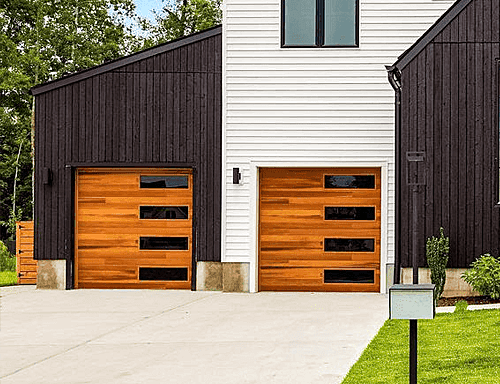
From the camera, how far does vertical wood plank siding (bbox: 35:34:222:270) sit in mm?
17281

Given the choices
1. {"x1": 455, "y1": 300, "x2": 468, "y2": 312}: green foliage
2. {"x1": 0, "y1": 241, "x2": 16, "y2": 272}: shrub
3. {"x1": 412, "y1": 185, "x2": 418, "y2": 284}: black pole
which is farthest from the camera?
{"x1": 0, "y1": 241, "x2": 16, "y2": 272}: shrub

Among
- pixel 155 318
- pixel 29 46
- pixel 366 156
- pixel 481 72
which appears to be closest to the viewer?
pixel 155 318

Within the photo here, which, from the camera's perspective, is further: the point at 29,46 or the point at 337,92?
the point at 29,46

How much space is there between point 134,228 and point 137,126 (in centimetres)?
182

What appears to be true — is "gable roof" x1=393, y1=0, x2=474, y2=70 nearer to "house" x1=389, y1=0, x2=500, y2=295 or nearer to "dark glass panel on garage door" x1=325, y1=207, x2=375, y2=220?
"house" x1=389, y1=0, x2=500, y2=295

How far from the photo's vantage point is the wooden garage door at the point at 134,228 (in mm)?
17516

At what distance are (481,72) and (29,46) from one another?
24298 mm

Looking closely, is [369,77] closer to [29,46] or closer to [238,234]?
[238,234]

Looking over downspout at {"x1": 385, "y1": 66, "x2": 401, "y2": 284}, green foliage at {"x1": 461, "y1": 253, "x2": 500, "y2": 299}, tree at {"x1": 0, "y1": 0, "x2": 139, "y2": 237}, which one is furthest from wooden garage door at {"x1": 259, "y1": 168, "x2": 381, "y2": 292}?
tree at {"x1": 0, "y1": 0, "x2": 139, "y2": 237}

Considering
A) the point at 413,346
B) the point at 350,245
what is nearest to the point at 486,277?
the point at 350,245

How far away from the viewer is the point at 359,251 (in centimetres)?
1692

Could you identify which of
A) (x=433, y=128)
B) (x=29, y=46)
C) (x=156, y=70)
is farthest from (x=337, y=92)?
(x=29, y=46)

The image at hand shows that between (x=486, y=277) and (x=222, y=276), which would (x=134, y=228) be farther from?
(x=486, y=277)

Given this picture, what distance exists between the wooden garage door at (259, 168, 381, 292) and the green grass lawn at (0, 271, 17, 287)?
5727 mm
